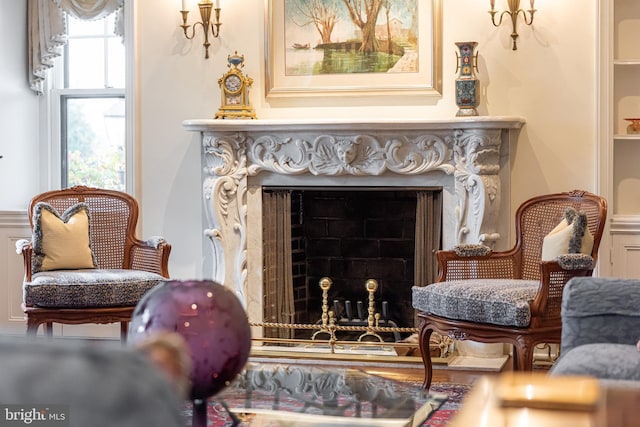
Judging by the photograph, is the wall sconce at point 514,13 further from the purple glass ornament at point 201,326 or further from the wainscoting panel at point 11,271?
the purple glass ornament at point 201,326

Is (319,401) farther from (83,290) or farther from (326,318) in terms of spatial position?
(326,318)

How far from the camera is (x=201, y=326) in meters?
2.04

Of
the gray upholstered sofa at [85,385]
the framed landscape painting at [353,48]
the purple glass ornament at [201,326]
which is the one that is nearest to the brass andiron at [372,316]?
the framed landscape painting at [353,48]

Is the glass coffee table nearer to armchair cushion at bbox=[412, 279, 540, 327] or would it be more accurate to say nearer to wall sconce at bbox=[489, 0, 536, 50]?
armchair cushion at bbox=[412, 279, 540, 327]

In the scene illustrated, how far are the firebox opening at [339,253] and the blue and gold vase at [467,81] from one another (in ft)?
2.12

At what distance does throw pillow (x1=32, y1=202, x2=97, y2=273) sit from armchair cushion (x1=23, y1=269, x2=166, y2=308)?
21cm

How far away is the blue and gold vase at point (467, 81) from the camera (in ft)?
16.1

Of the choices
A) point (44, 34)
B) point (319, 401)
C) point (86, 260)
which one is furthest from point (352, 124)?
point (319, 401)

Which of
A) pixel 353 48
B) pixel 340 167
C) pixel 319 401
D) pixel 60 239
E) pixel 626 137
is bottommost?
pixel 319 401

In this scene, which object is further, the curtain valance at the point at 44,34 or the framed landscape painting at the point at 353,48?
the curtain valance at the point at 44,34

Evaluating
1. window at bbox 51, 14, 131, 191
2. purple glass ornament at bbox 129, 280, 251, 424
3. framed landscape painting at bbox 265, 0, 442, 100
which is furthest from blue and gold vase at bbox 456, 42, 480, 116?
purple glass ornament at bbox 129, 280, 251, 424

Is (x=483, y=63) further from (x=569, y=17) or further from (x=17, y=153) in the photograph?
(x=17, y=153)

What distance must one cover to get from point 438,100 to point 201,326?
3.34 metres

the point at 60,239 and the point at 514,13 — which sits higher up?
the point at 514,13
